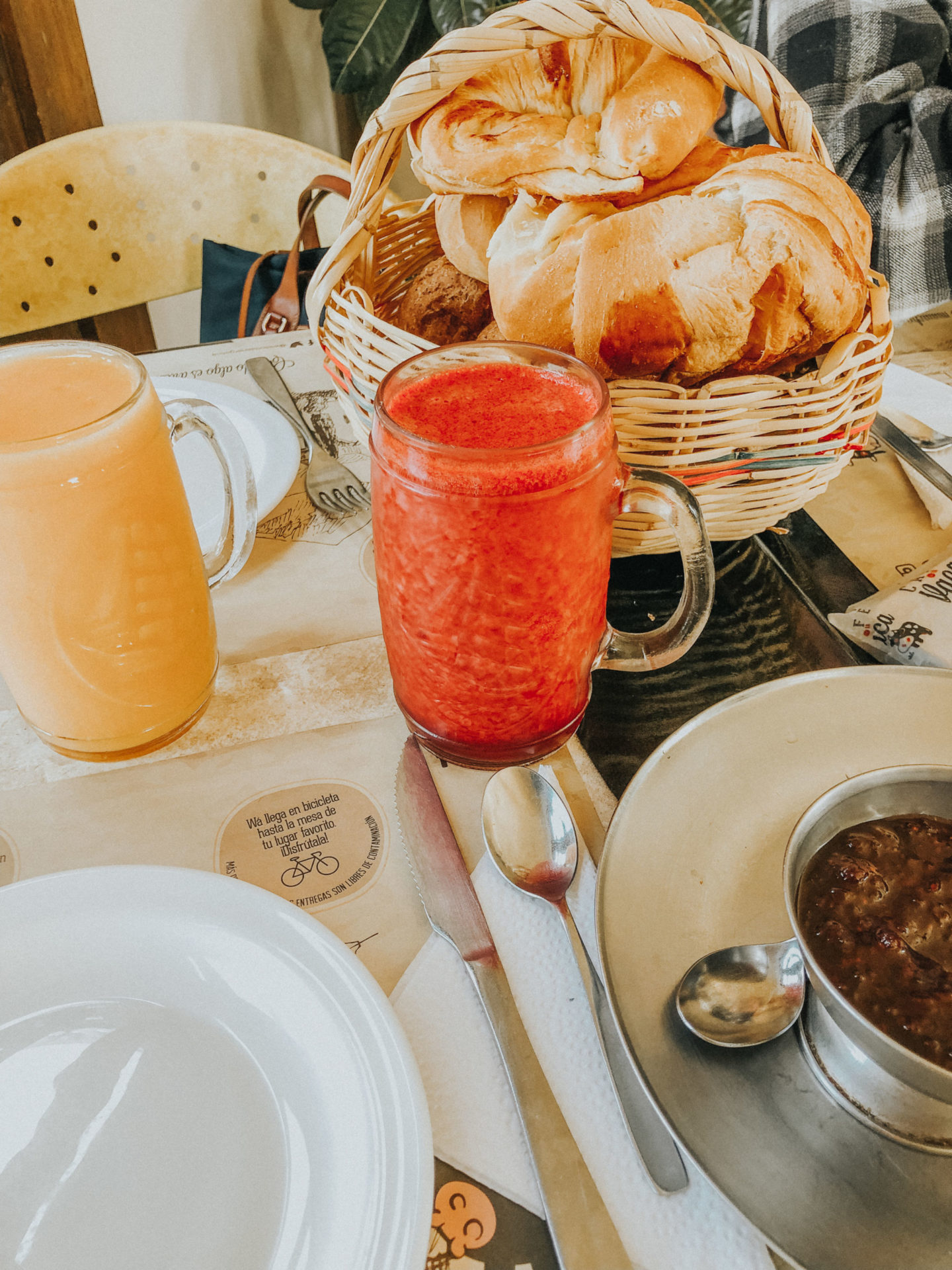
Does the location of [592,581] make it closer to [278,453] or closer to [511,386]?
[511,386]

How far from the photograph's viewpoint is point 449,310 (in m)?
0.86

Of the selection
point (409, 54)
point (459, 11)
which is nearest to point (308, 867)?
point (459, 11)

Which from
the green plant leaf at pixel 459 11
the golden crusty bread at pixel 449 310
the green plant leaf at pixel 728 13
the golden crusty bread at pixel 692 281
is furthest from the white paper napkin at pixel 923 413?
the green plant leaf at pixel 459 11

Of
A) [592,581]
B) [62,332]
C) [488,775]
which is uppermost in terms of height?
[592,581]

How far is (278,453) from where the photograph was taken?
0.89 metres

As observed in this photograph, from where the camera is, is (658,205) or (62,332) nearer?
(658,205)

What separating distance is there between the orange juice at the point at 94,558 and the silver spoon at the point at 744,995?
0.40 metres

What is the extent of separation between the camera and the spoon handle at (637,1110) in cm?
38

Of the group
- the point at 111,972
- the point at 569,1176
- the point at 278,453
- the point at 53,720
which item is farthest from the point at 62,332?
the point at 569,1176

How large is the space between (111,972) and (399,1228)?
0.20 meters

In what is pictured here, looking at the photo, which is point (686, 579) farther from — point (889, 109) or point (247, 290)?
point (889, 109)

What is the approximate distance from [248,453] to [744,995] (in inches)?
24.7

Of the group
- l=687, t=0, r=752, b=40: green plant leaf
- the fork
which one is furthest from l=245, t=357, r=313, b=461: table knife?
l=687, t=0, r=752, b=40: green plant leaf

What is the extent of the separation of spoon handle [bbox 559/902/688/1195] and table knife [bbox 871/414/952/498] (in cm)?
64
